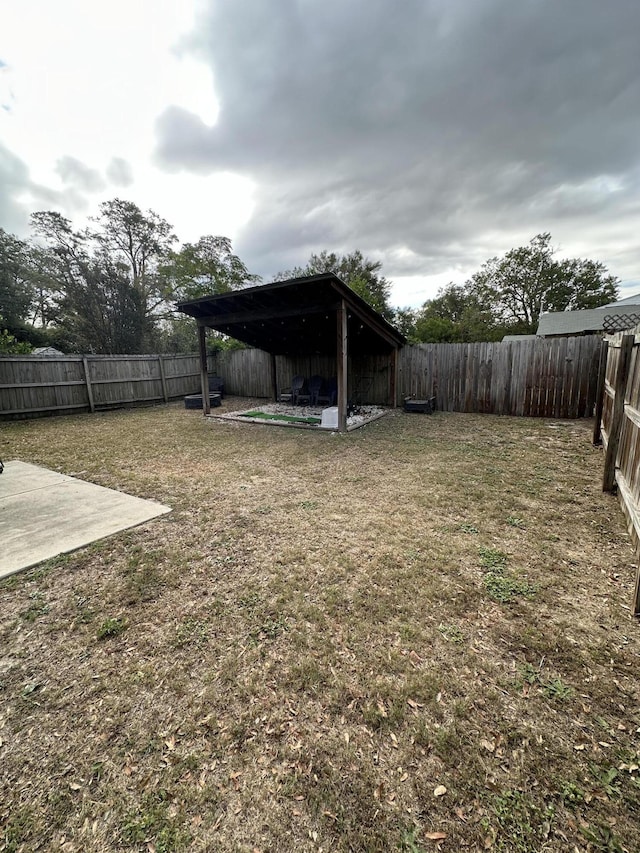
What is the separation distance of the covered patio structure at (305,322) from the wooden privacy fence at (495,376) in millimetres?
494

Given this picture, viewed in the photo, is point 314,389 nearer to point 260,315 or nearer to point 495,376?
point 260,315

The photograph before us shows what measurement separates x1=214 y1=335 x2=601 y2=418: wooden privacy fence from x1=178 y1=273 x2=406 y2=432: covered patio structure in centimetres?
49

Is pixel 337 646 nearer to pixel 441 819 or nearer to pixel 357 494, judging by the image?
pixel 441 819

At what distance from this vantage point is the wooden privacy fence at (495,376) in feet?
23.8

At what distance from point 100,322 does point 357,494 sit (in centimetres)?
1435

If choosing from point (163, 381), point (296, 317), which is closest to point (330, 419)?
point (296, 317)

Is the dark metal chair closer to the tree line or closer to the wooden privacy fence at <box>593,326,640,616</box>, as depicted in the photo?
the tree line

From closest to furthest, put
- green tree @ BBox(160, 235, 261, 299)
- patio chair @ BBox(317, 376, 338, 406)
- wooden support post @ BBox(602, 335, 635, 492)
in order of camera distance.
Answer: wooden support post @ BBox(602, 335, 635, 492)
patio chair @ BBox(317, 376, 338, 406)
green tree @ BBox(160, 235, 261, 299)

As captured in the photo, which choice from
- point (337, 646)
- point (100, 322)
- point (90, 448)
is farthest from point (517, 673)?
point (100, 322)

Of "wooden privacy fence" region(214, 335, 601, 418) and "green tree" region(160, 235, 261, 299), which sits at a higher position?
"green tree" region(160, 235, 261, 299)

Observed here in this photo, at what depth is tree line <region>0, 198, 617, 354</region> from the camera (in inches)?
513

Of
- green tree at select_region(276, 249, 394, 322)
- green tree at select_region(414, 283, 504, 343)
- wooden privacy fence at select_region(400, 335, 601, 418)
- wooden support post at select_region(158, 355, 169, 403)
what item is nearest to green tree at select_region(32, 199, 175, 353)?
wooden support post at select_region(158, 355, 169, 403)

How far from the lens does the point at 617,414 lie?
10.6ft

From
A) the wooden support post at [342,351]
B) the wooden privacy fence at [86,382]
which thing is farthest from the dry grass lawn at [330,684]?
the wooden privacy fence at [86,382]
